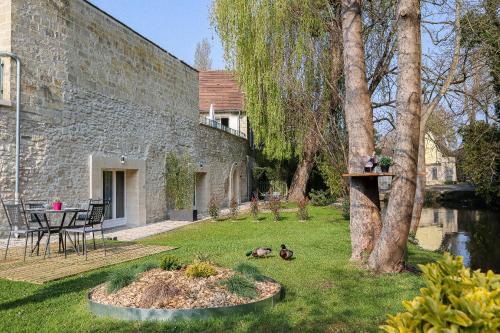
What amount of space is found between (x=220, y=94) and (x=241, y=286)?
69.3ft

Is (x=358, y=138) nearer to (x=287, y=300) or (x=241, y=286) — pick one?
(x=287, y=300)

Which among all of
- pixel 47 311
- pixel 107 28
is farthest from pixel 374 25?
pixel 47 311

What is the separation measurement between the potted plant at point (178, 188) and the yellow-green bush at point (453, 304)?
42.4ft

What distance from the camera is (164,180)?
14703 millimetres

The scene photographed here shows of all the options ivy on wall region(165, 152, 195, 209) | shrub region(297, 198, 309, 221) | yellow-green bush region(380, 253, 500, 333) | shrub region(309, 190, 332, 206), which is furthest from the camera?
shrub region(309, 190, 332, 206)

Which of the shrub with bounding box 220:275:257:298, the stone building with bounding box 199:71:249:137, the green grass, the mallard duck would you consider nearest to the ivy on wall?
the green grass

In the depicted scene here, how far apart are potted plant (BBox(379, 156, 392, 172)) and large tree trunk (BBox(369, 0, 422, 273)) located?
1.02 ft

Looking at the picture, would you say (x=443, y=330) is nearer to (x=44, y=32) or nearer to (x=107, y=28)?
(x=44, y=32)

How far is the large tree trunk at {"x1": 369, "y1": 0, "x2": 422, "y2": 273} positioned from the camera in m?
5.77

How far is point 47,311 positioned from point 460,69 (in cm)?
980

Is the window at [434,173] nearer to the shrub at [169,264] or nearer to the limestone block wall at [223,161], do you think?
the limestone block wall at [223,161]

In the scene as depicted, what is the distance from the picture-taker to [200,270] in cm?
479

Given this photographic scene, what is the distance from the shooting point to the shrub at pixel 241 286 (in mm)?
4418

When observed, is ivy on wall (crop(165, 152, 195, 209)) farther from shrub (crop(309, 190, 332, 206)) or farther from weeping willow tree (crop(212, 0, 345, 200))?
shrub (crop(309, 190, 332, 206))
